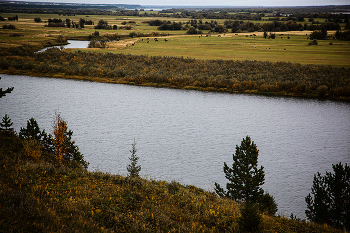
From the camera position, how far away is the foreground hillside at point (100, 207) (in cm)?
793

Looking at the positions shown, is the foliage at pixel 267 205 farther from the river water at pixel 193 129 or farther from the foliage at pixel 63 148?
the foliage at pixel 63 148

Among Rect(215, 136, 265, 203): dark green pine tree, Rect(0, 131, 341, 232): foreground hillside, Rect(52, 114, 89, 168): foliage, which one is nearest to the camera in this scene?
Rect(0, 131, 341, 232): foreground hillside

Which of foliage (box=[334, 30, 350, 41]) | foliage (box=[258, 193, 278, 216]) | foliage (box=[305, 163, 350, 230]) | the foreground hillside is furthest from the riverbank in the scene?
foliage (box=[334, 30, 350, 41])

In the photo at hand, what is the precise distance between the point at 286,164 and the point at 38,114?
2982 centimetres

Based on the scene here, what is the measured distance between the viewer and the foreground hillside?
26.0ft

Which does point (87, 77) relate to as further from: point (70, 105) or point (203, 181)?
point (203, 181)

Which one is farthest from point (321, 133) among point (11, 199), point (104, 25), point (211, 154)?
point (104, 25)

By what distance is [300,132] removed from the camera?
31.7 metres

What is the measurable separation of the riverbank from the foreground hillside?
40433mm

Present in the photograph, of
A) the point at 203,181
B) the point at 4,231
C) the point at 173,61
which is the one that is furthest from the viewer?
the point at 173,61

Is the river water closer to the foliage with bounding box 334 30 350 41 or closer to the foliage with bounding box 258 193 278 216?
the foliage with bounding box 258 193 278 216

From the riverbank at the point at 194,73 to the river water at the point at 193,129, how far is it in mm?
3890

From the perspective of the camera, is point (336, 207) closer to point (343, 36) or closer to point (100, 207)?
point (100, 207)

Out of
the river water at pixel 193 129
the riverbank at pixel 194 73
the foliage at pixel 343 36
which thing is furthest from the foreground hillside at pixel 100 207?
the foliage at pixel 343 36
